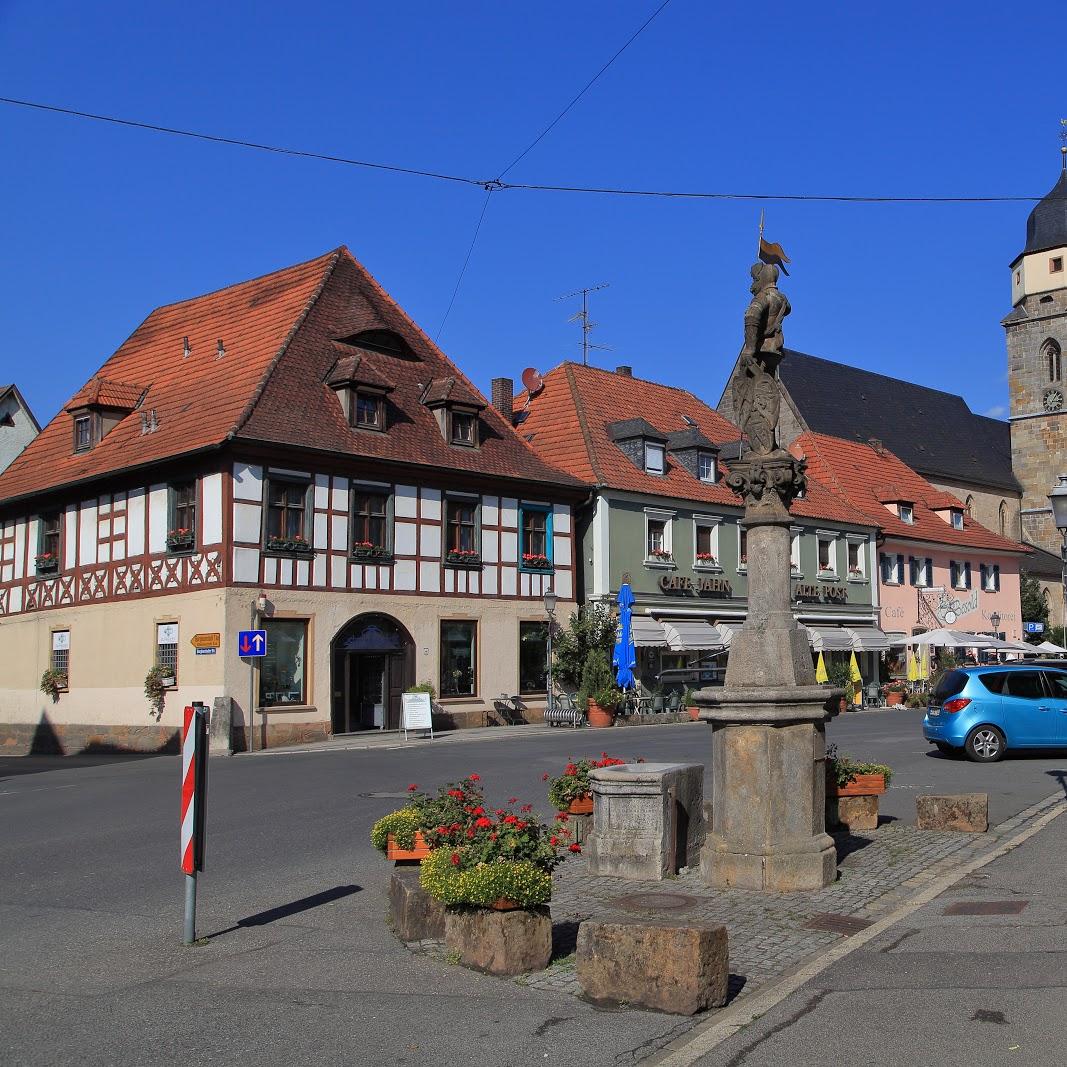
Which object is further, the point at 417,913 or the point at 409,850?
the point at 409,850

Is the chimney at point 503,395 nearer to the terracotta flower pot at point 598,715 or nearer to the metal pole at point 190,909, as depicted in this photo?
the terracotta flower pot at point 598,715

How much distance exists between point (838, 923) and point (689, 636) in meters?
28.1

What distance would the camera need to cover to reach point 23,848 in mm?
11898

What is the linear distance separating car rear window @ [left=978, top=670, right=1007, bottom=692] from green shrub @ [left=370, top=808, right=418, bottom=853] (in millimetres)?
13700

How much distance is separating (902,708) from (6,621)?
26.5 m

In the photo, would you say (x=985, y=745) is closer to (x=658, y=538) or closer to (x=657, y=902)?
(x=657, y=902)

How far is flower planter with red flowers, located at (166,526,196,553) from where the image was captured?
89.4ft

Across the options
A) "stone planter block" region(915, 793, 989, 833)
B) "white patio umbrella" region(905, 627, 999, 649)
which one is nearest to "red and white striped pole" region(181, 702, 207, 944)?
"stone planter block" region(915, 793, 989, 833)

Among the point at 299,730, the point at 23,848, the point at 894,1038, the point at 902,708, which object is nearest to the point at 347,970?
the point at 894,1038

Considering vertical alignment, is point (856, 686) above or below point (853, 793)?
above

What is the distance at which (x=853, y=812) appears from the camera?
12133mm

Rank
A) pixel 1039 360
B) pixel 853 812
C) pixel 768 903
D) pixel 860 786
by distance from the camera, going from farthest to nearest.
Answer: pixel 1039 360, pixel 853 812, pixel 860 786, pixel 768 903

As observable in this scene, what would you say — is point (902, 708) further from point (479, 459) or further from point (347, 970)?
Result: point (347, 970)

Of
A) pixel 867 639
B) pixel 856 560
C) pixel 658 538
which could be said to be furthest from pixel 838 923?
pixel 856 560
